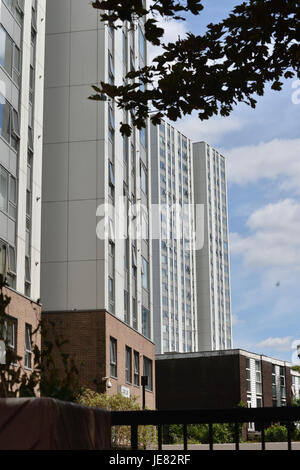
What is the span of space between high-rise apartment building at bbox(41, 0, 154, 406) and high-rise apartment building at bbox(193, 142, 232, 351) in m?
74.4

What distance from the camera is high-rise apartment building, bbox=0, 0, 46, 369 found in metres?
29.9

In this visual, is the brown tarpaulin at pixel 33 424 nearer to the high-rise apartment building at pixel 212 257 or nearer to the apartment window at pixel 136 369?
the apartment window at pixel 136 369

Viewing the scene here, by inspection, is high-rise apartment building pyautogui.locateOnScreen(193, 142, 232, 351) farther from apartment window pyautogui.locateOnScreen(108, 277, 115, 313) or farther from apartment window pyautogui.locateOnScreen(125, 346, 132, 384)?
apartment window pyautogui.locateOnScreen(108, 277, 115, 313)

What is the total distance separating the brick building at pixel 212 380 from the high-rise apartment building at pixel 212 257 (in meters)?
50.1

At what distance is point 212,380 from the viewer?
6356cm

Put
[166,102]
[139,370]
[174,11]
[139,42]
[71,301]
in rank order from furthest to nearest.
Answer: [139,42] → [139,370] → [71,301] → [166,102] → [174,11]

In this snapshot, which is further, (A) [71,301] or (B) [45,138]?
(B) [45,138]

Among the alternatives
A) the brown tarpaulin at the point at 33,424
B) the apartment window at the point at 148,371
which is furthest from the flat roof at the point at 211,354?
the brown tarpaulin at the point at 33,424

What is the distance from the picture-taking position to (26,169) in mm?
32438

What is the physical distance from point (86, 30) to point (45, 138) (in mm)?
6989

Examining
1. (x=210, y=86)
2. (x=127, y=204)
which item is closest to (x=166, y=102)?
(x=210, y=86)

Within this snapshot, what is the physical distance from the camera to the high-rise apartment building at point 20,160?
2994cm

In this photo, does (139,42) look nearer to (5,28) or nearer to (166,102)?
(5,28)
